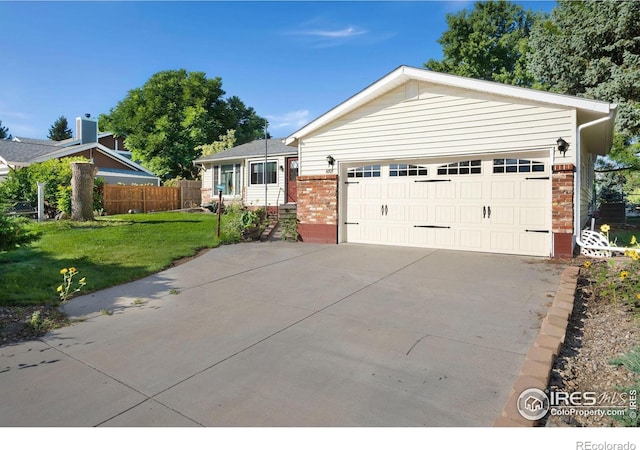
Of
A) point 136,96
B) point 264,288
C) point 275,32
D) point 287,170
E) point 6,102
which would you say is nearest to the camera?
point 264,288

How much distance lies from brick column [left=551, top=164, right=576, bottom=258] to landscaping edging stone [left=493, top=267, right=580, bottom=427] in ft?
10.2

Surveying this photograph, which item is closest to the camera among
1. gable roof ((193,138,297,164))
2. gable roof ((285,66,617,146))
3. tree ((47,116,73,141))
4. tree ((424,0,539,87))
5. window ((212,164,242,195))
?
gable roof ((285,66,617,146))

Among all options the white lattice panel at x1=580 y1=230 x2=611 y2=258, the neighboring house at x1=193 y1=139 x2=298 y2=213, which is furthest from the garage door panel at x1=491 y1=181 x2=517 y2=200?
the neighboring house at x1=193 y1=139 x2=298 y2=213

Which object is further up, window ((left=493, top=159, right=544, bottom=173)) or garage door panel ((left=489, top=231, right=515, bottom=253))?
window ((left=493, top=159, right=544, bottom=173))

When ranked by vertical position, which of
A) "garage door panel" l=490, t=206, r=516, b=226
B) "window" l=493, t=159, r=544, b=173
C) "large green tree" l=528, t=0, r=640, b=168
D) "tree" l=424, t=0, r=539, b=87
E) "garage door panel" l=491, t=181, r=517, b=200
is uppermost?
"tree" l=424, t=0, r=539, b=87

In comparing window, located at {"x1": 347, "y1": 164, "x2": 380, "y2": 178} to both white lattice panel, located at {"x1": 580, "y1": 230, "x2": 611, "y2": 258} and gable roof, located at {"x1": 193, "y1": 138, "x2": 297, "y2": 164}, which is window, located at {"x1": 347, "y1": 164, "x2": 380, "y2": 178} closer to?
white lattice panel, located at {"x1": 580, "y1": 230, "x2": 611, "y2": 258}

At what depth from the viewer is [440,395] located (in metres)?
2.69

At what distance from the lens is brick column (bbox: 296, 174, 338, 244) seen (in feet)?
32.8

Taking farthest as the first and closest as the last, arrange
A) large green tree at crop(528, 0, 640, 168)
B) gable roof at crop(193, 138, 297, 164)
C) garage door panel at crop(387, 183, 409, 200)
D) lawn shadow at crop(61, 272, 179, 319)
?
gable roof at crop(193, 138, 297, 164) → large green tree at crop(528, 0, 640, 168) → garage door panel at crop(387, 183, 409, 200) → lawn shadow at crop(61, 272, 179, 319)

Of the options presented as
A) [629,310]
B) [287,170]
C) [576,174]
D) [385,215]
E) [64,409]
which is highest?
[287,170]

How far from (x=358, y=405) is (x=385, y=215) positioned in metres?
7.26

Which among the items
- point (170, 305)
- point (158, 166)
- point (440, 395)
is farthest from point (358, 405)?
point (158, 166)

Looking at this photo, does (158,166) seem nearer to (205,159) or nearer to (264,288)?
(205,159)

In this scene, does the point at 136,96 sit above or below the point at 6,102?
above
